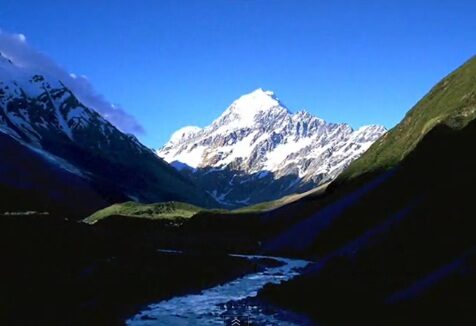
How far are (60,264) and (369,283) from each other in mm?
50825

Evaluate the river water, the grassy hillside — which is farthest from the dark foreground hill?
the grassy hillside

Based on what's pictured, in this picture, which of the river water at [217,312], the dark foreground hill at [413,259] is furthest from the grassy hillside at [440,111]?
the river water at [217,312]

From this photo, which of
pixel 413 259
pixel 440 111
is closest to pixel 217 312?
pixel 413 259

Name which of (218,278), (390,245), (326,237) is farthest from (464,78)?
(390,245)

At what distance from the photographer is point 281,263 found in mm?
150875

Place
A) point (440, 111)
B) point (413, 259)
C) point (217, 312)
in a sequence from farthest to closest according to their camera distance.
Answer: point (440, 111) < point (217, 312) < point (413, 259)

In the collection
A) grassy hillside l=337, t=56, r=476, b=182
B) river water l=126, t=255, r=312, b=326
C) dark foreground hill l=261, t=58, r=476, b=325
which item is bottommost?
river water l=126, t=255, r=312, b=326

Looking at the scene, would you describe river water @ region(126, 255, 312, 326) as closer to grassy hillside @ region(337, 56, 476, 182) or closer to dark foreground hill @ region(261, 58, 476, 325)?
dark foreground hill @ region(261, 58, 476, 325)

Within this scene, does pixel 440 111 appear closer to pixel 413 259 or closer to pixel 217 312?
pixel 413 259

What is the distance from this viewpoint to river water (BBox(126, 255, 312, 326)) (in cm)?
7181

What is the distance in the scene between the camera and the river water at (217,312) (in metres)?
71.8

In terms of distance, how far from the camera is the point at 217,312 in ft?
263

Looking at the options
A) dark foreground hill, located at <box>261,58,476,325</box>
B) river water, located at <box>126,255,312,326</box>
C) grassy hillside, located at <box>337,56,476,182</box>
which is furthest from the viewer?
grassy hillside, located at <box>337,56,476,182</box>

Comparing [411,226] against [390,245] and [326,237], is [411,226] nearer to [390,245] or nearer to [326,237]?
[390,245]
